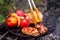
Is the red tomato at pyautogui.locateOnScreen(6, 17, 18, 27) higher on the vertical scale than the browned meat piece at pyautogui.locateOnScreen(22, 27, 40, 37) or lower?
higher

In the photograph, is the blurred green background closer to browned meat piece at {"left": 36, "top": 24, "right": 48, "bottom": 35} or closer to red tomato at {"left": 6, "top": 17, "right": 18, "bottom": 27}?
red tomato at {"left": 6, "top": 17, "right": 18, "bottom": 27}

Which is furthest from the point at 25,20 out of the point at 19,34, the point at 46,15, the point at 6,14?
the point at 46,15

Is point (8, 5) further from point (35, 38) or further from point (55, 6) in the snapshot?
point (55, 6)

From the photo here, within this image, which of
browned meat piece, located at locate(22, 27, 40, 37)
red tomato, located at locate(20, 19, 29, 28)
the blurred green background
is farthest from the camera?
the blurred green background

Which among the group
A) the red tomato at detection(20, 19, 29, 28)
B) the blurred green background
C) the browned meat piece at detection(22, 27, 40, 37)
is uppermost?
the blurred green background

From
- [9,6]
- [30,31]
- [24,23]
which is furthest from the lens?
[9,6]

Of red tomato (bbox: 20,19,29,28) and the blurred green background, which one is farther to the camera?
the blurred green background

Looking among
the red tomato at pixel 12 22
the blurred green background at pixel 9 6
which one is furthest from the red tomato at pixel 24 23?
the blurred green background at pixel 9 6

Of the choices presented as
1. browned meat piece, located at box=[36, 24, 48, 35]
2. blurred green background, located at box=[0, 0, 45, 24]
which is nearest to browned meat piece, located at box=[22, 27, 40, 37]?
browned meat piece, located at box=[36, 24, 48, 35]

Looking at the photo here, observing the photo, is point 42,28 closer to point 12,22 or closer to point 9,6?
point 12,22

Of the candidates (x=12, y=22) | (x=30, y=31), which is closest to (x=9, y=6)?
(x=12, y=22)

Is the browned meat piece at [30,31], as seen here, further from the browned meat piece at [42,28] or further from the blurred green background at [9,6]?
the blurred green background at [9,6]
